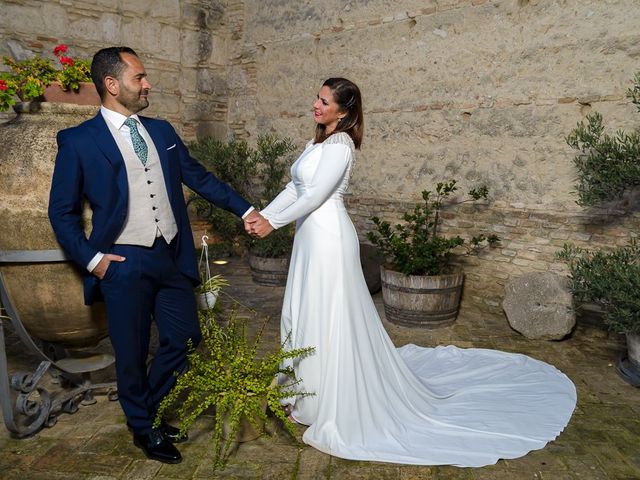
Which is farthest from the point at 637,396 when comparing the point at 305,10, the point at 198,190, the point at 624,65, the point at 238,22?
the point at 238,22

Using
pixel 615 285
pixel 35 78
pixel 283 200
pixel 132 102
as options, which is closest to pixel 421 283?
pixel 615 285

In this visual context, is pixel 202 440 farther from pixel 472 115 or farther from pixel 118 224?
pixel 472 115

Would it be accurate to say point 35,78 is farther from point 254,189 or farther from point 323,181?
point 254,189

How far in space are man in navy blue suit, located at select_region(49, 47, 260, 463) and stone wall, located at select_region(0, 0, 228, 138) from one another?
4.99 meters

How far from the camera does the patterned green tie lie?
279 cm

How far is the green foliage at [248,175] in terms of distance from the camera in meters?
6.88

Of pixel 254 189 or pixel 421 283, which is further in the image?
pixel 254 189

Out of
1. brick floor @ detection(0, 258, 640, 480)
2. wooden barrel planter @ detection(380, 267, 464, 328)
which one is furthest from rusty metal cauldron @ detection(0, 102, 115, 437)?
wooden barrel planter @ detection(380, 267, 464, 328)

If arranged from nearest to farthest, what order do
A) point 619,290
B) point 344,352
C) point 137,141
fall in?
point 137,141 → point 344,352 → point 619,290

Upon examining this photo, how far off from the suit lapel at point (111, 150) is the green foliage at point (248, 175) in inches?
161

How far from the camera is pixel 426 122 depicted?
644cm

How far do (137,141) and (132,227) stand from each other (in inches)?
16.8

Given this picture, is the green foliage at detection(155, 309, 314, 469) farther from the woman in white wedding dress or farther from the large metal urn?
the large metal urn

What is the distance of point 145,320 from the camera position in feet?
9.61
